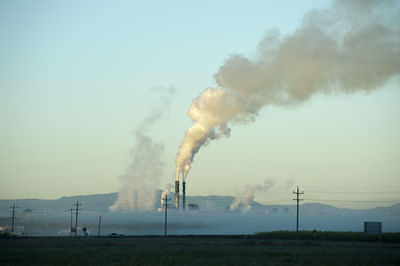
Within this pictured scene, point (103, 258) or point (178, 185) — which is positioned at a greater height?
point (178, 185)

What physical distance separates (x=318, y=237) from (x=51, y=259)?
67.5 meters

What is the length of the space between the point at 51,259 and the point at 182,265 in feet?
55.8

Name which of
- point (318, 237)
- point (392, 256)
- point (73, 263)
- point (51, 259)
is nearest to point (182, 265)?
point (73, 263)

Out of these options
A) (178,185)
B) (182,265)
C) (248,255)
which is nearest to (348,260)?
(248,255)

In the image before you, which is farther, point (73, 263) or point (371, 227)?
point (371, 227)

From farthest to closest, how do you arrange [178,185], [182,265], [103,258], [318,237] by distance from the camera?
[178,185] < [318,237] < [103,258] < [182,265]

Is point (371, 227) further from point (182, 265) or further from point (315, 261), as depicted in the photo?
point (182, 265)

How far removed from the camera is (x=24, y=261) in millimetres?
55312

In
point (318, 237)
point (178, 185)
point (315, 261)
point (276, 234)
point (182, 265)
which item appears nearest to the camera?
point (182, 265)

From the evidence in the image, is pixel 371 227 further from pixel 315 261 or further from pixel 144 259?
pixel 144 259

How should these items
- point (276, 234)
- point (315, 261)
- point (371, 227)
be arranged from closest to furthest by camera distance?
point (315, 261) < point (371, 227) < point (276, 234)

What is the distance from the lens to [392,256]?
5934 centimetres

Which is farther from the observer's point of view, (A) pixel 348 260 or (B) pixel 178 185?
(B) pixel 178 185

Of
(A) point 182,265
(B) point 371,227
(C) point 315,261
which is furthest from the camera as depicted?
(B) point 371,227
